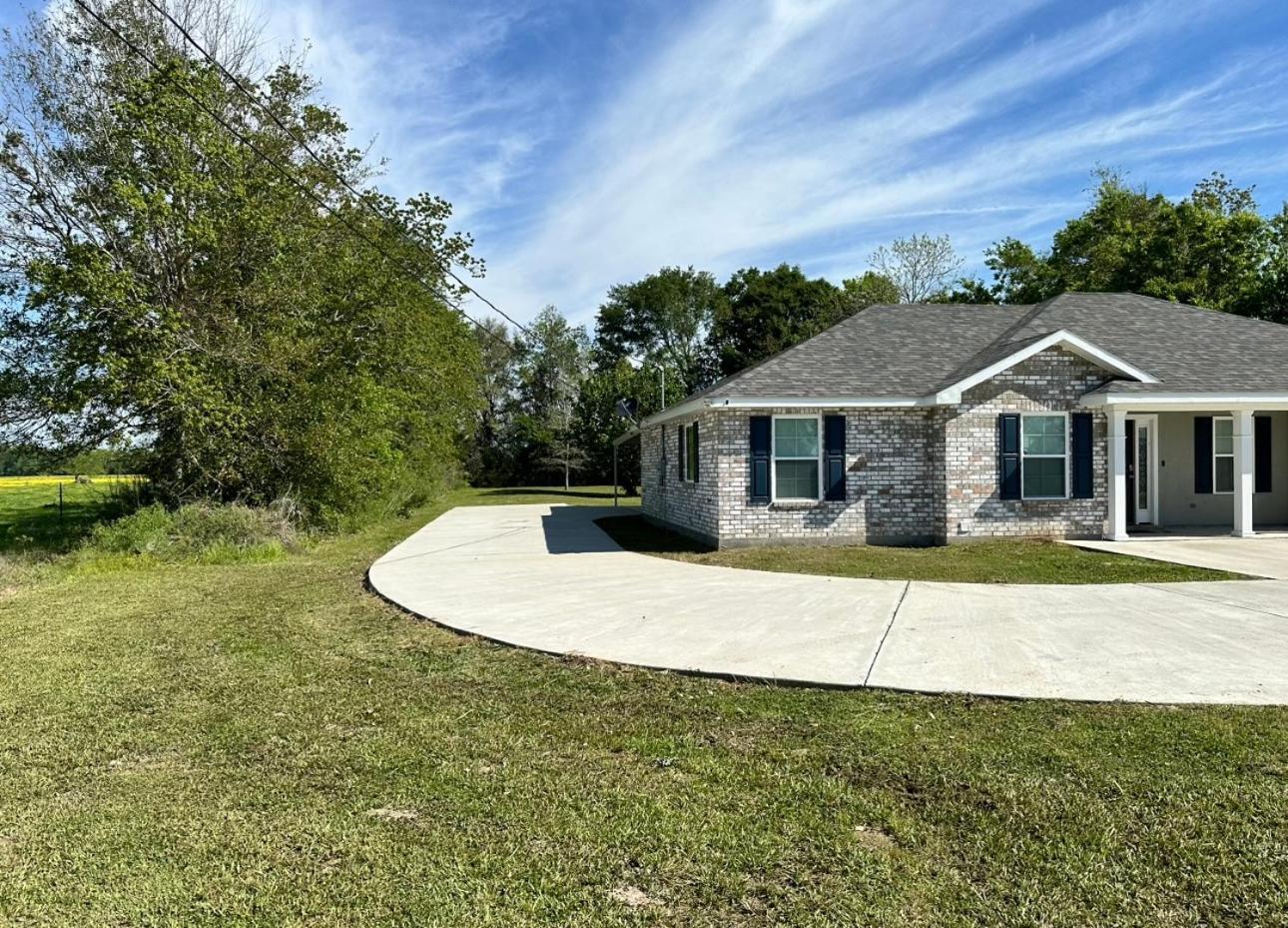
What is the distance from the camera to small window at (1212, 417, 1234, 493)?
14.4 metres

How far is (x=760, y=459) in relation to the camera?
42.7 ft

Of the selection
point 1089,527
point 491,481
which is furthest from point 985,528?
point 491,481

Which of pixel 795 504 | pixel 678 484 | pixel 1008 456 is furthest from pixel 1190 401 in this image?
pixel 678 484

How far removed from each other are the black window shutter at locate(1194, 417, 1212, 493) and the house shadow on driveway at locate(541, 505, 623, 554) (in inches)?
419

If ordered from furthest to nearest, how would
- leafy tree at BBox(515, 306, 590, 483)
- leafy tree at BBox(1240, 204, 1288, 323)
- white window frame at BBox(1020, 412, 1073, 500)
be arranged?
leafy tree at BBox(515, 306, 590, 483) < leafy tree at BBox(1240, 204, 1288, 323) < white window frame at BBox(1020, 412, 1073, 500)

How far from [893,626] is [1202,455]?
440 inches

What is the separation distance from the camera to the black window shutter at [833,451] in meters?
13.1

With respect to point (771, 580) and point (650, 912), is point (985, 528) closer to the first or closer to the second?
point (771, 580)

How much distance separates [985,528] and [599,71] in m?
11.5

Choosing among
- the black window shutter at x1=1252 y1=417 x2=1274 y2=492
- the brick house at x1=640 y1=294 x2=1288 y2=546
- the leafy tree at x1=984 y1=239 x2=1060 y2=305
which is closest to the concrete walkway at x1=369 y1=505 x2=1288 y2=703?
the brick house at x1=640 y1=294 x2=1288 y2=546

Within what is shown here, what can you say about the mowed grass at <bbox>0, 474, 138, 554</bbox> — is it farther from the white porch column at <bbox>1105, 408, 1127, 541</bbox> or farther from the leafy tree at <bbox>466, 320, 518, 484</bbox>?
the leafy tree at <bbox>466, 320, 518, 484</bbox>

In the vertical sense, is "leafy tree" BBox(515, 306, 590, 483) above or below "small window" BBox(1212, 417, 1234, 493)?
above

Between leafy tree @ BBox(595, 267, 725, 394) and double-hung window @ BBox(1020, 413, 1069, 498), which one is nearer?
double-hung window @ BBox(1020, 413, 1069, 498)

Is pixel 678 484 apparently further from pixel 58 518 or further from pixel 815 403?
pixel 58 518
